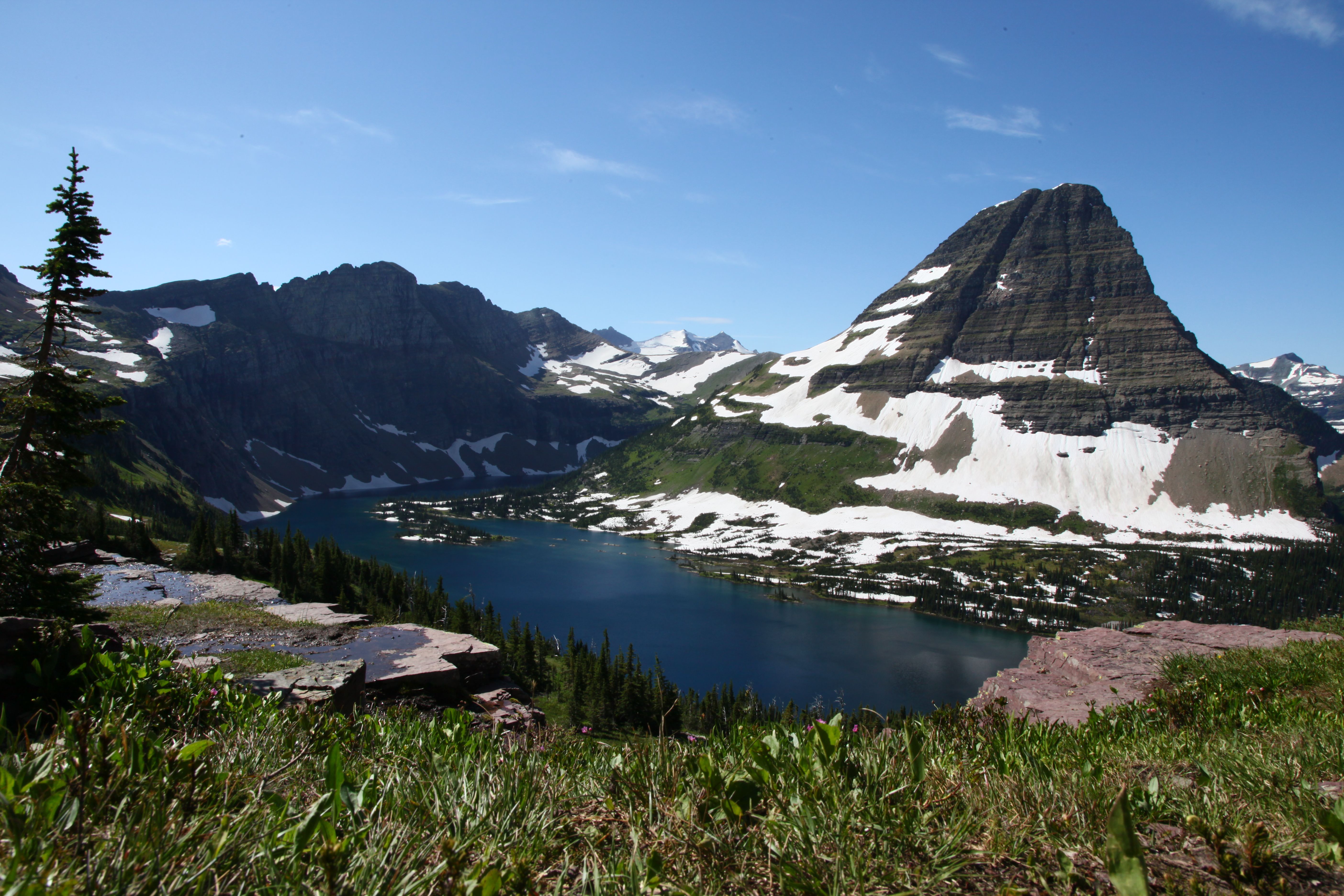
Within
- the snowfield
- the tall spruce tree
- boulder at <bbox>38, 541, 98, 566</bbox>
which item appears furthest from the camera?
the snowfield

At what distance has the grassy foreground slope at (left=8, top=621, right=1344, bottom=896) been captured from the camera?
7.16 feet

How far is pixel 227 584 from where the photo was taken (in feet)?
86.4

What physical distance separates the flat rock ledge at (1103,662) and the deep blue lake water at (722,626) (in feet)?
135

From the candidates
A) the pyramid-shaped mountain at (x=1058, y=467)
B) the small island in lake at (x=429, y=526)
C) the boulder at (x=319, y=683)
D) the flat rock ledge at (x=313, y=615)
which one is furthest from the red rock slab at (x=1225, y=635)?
the small island in lake at (x=429, y=526)

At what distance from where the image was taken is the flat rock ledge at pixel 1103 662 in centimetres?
992

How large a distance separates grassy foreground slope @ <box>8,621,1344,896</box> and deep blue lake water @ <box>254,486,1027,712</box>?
50.6 meters

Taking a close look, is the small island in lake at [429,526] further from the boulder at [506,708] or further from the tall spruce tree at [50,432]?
the tall spruce tree at [50,432]

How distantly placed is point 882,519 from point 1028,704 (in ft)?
527

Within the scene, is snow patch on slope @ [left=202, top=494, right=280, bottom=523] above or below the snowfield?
below

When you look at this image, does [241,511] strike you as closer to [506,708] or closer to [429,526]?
[429,526]

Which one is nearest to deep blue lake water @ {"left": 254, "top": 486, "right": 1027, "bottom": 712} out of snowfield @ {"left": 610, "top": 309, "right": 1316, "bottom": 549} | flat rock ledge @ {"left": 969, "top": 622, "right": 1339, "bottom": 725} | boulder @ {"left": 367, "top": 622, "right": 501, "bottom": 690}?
boulder @ {"left": 367, "top": 622, "right": 501, "bottom": 690}

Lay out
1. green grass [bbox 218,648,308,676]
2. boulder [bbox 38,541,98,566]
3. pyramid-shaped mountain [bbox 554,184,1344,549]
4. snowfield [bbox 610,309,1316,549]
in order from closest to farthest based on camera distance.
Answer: green grass [bbox 218,648,308,676] → boulder [bbox 38,541,98,566] → snowfield [bbox 610,309,1316,549] → pyramid-shaped mountain [bbox 554,184,1344,549]

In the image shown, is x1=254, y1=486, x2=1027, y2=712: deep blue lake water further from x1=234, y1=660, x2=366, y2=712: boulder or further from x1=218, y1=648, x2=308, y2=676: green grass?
x1=234, y1=660, x2=366, y2=712: boulder

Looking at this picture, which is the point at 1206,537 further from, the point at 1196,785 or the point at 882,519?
the point at 1196,785
